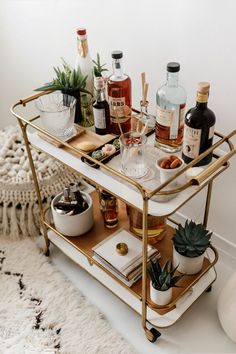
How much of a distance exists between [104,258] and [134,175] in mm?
374

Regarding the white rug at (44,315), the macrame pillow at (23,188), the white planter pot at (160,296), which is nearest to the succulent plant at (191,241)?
the white planter pot at (160,296)

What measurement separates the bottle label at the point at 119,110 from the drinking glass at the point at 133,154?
0.33 ft

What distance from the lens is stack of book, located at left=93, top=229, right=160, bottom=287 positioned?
1.36 meters

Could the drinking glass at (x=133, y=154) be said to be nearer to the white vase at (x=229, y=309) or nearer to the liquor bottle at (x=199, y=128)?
the liquor bottle at (x=199, y=128)

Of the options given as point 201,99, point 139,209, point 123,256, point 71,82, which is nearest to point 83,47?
point 71,82

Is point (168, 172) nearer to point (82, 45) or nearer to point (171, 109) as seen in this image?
point (171, 109)

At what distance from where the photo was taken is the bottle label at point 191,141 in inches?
43.7

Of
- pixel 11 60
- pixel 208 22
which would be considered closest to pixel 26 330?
pixel 208 22

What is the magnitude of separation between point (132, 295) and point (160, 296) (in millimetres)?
160

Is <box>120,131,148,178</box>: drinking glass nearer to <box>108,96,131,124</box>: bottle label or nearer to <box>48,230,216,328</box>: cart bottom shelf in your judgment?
<box>108,96,131,124</box>: bottle label

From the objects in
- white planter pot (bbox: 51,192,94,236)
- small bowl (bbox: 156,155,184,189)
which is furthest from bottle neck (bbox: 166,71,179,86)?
white planter pot (bbox: 51,192,94,236)

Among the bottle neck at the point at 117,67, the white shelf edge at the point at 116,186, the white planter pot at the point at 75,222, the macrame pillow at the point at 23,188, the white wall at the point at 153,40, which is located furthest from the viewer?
the macrame pillow at the point at 23,188

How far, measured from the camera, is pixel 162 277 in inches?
50.1

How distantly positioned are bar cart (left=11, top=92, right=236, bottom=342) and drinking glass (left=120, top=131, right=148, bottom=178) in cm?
4
